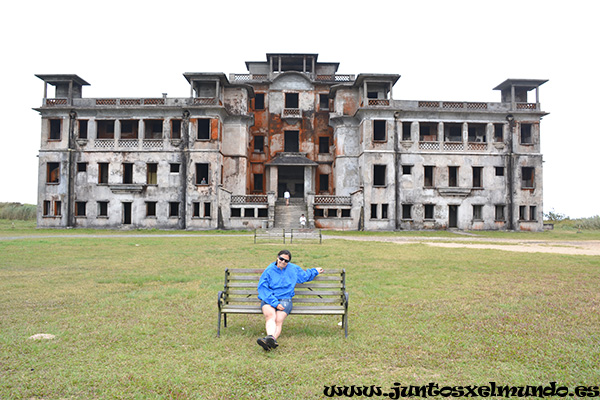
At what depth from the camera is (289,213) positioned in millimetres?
35094

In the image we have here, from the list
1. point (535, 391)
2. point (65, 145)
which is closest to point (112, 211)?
point (65, 145)

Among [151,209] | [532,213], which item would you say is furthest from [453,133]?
[151,209]

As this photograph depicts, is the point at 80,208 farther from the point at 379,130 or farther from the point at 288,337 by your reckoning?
the point at 288,337

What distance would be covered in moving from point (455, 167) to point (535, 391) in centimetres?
3503

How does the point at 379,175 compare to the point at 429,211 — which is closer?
the point at 429,211

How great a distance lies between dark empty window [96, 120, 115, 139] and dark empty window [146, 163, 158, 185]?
561 centimetres

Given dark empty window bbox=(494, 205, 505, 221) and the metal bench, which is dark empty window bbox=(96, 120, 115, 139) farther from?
dark empty window bbox=(494, 205, 505, 221)

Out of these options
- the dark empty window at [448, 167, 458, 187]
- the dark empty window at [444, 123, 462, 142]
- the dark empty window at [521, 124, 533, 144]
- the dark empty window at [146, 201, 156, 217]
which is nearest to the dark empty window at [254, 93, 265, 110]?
the dark empty window at [146, 201, 156, 217]

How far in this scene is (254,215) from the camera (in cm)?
3488

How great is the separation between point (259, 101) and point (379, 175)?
1467cm

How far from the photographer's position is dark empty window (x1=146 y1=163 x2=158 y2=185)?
1437 inches

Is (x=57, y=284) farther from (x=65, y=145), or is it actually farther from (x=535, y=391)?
(x=65, y=145)

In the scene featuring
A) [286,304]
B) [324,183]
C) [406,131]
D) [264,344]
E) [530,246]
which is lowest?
[264,344]

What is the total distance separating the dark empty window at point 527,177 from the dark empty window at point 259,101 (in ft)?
85.1
